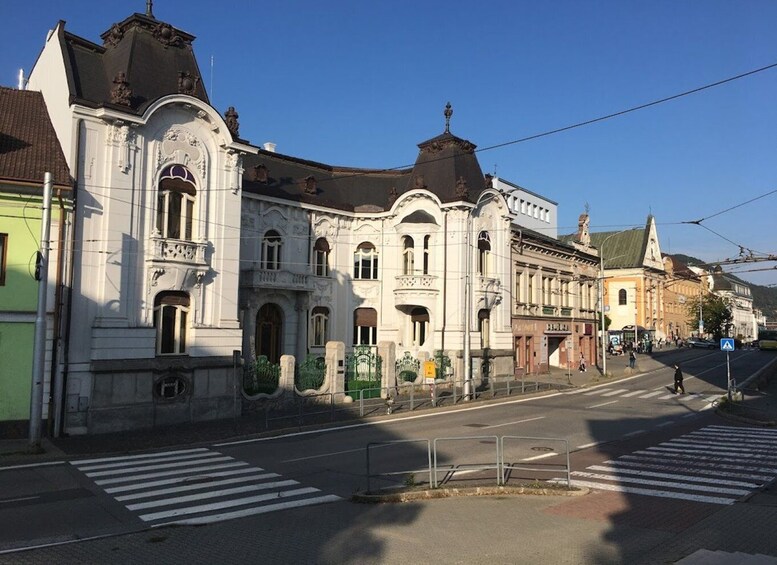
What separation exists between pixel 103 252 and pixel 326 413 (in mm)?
9680

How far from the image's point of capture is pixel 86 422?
19.7 m

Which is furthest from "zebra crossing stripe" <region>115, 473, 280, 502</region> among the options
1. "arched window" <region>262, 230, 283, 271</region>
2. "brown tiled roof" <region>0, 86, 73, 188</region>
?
"arched window" <region>262, 230, 283, 271</region>

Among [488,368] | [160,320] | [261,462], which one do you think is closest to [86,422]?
[160,320]

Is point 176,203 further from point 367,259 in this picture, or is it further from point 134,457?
point 367,259

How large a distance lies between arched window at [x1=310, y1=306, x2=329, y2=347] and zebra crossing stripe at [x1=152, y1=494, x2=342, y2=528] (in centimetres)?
2115

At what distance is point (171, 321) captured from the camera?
22609 mm

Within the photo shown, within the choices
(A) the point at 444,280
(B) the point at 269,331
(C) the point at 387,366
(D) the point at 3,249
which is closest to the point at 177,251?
(D) the point at 3,249

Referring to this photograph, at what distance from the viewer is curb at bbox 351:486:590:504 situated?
36.4ft

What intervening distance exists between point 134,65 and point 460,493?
19.7m

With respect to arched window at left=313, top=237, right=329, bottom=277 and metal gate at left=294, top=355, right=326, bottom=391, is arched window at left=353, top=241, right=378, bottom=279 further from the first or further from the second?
metal gate at left=294, top=355, right=326, bottom=391

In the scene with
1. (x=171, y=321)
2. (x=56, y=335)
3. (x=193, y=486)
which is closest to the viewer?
(x=193, y=486)

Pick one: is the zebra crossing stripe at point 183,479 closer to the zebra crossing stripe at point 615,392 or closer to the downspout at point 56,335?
the downspout at point 56,335

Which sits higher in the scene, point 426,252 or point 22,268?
point 426,252

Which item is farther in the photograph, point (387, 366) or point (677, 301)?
point (677, 301)
